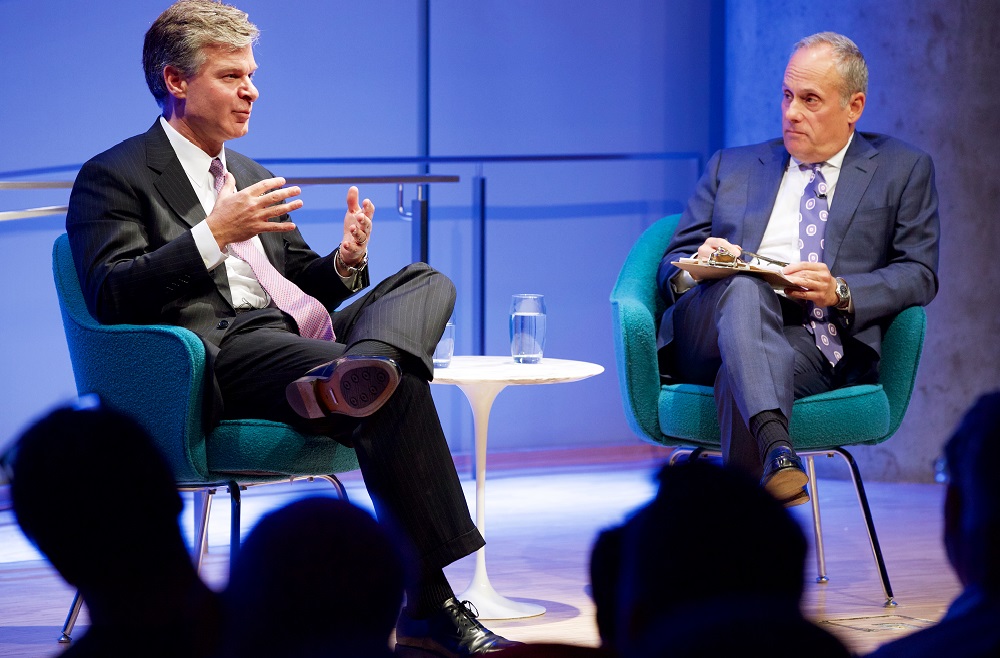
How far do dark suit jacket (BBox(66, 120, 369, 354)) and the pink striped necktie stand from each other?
0.09 m

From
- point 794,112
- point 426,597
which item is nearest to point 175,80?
point 426,597

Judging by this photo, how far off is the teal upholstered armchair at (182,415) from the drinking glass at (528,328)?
62cm

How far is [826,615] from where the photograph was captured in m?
2.94

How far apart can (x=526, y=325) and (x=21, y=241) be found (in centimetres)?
228

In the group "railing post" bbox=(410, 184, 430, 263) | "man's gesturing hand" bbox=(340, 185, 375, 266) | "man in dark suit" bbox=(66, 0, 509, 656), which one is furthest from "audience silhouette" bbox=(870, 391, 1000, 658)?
"railing post" bbox=(410, 184, 430, 263)

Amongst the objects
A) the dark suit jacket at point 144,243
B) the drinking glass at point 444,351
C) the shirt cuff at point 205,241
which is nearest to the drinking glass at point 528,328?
the drinking glass at point 444,351

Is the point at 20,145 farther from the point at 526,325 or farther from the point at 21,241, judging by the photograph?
the point at 526,325

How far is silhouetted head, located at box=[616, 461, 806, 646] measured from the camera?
→ 94 centimetres

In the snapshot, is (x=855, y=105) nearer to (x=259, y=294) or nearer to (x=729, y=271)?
(x=729, y=271)

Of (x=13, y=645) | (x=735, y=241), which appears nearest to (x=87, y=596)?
(x=13, y=645)

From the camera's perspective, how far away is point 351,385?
7.72ft

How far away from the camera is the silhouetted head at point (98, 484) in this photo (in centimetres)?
132

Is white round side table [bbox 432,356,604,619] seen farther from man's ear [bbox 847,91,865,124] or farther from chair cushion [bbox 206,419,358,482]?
man's ear [bbox 847,91,865,124]

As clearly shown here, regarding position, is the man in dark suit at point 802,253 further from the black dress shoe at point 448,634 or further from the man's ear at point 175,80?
the man's ear at point 175,80
